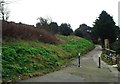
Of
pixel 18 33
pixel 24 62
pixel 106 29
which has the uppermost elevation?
pixel 106 29

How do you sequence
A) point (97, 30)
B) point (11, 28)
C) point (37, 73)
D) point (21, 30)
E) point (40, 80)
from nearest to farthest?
point (40, 80) < point (37, 73) < point (11, 28) < point (21, 30) < point (97, 30)

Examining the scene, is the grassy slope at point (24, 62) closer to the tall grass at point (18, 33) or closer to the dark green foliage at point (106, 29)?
the tall grass at point (18, 33)

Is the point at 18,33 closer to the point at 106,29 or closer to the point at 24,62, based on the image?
the point at 24,62

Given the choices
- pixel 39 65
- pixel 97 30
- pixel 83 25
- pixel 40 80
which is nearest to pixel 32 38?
pixel 39 65

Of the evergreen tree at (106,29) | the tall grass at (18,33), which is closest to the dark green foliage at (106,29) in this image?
the evergreen tree at (106,29)

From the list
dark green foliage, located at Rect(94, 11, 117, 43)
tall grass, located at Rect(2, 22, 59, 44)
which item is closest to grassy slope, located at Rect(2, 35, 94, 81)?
tall grass, located at Rect(2, 22, 59, 44)

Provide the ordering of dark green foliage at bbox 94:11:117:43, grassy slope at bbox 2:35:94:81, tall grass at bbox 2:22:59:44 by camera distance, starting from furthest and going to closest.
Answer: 1. dark green foliage at bbox 94:11:117:43
2. tall grass at bbox 2:22:59:44
3. grassy slope at bbox 2:35:94:81

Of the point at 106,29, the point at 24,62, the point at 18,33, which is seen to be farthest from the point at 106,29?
the point at 24,62

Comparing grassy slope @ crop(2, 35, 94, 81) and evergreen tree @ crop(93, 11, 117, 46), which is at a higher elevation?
evergreen tree @ crop(93, 11, 117, 46)

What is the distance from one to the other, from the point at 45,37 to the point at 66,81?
1460cm

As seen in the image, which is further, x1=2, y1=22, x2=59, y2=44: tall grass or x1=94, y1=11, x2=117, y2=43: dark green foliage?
x1=94, y1=11, x2=117, y2=43: dark green foliage

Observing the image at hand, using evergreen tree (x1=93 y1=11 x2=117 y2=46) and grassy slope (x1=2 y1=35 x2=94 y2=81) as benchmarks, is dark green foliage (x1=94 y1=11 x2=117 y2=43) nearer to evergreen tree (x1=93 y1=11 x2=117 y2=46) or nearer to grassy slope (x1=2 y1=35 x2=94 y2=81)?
evergreen tree (x1=93 y1=11 x2=117 y2=46)

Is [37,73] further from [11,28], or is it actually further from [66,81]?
[11,28]

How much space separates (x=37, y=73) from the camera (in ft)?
45.2
